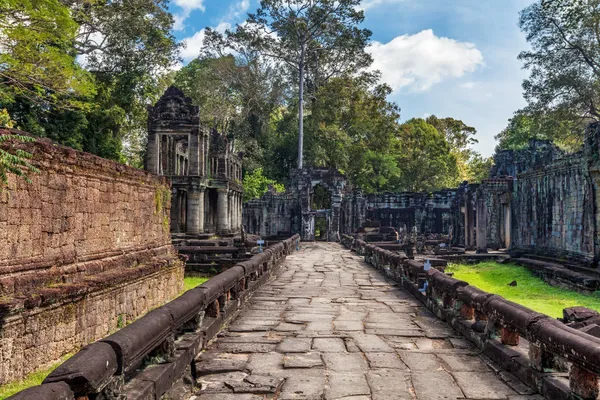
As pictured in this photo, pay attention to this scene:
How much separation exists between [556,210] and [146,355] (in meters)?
16.9

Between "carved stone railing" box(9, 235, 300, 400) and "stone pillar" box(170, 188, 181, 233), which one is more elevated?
"stone pillar" box(170, 188, 181, 233)

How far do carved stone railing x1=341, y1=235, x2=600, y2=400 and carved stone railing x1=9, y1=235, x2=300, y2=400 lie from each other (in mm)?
3178

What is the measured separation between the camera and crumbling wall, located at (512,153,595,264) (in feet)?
50.7

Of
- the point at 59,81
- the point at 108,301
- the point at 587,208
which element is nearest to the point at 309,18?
the point at 59,81

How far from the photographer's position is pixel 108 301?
393 inches

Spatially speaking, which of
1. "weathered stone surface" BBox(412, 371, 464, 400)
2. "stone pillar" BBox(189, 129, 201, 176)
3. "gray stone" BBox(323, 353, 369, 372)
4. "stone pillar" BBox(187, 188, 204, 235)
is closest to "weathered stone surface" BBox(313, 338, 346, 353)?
"gray stone" BBox(323, 353, 369, 372)

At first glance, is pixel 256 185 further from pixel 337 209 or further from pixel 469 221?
pixel 469 221

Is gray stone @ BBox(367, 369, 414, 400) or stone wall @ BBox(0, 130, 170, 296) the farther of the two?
stone wall @ BBox(0, 130, 170, 296)

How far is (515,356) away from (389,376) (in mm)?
1287

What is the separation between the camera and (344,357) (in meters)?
5.50

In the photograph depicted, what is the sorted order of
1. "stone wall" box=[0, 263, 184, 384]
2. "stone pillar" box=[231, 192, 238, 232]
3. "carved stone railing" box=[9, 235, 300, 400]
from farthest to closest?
"stone pillar" box=[231, 192, 238, 232] → "stone wall" box=[0, 263, 184, 384] → "carved stone railing" box=[9, 235, 300, 400]

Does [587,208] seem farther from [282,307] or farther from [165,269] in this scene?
[165,269]

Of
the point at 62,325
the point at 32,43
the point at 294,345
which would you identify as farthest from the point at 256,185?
the point at 294,345

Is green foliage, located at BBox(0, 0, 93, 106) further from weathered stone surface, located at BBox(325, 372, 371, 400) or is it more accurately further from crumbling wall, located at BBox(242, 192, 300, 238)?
crumbling wall, located at BBox(242, 192, 300, 238)
